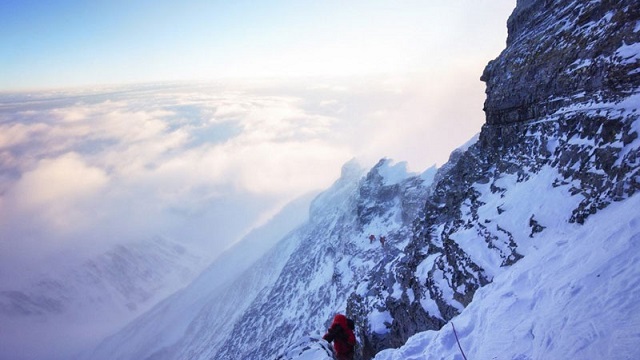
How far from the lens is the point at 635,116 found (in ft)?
41.9

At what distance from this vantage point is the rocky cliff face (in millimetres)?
13906

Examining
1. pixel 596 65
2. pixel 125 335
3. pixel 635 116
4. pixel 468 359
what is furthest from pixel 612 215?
pixel 125 335

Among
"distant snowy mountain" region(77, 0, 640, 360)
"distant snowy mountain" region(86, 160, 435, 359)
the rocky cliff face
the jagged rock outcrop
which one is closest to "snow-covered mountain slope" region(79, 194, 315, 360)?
"distant snowy mountain" region(86, 160, 435, 359)

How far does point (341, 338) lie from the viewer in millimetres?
15266

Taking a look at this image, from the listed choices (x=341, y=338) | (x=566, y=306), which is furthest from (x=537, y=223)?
(x=341, y=338)

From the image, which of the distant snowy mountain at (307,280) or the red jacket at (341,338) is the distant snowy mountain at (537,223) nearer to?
the red jacket at (341,338)

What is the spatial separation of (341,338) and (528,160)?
15.3 m

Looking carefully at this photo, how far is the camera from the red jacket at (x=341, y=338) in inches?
597

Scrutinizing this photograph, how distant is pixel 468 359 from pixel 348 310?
23.2 metres

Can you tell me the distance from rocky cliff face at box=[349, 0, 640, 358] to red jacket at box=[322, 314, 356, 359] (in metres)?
6.81

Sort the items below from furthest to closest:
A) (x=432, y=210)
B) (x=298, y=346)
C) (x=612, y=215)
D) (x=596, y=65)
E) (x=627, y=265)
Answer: (x=432, y=210) → (x=596, y=65) → (x=298, y=346) → (x=612, y=215) → (x=627, y=265)

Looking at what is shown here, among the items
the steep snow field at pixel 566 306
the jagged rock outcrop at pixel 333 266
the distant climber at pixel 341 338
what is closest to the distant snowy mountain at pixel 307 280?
the jagged rock outcrop at pixel 333 266

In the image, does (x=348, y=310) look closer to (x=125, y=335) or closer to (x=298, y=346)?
(x=298, y=346)

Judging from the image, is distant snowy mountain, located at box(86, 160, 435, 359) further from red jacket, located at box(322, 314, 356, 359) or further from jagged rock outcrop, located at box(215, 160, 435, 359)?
red jacket, located at box(322, 314, 356, 359)
